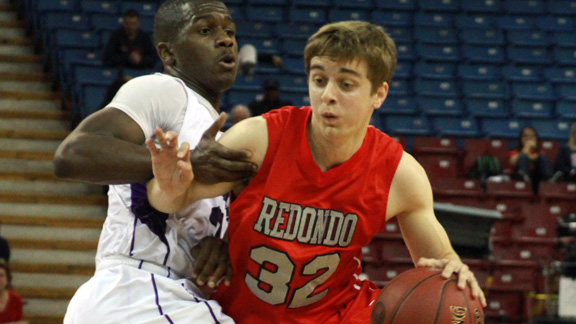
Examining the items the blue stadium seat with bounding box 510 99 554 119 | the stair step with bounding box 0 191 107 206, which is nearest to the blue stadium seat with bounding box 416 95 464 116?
the blue stadium seat with bounding box 510 99 554 119

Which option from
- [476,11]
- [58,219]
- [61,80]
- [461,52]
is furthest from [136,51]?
[476,11]

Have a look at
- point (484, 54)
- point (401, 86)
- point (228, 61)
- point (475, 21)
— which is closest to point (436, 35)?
point (484, 54)

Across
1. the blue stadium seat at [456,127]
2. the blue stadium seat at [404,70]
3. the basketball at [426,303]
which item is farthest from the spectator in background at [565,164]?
the basketball at [426,303]

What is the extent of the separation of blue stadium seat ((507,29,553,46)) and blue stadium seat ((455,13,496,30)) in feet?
1.14

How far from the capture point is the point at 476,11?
12.0m

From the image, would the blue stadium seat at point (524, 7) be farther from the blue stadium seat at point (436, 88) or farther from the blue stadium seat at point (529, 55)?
the blue stadium seat at point (436, 88)

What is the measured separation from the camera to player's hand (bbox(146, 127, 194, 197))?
7.18 ft

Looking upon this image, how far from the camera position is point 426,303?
2387 mm

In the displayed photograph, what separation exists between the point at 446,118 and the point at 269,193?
776 cm

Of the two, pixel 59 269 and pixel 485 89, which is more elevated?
pixel 485 89

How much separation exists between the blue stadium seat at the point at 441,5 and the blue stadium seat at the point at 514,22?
0.68m

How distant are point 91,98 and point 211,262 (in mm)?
6004

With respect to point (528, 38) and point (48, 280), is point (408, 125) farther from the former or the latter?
point (48, 280)

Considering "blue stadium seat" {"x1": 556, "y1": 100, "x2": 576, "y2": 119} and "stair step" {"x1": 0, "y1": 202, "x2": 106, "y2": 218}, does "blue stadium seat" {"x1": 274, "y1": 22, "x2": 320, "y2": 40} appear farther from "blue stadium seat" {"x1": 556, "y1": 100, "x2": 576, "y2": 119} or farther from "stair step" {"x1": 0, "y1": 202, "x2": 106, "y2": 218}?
"stair step" {"x1": 0, "y1": 202, "x2": 106, "y2": 218}
